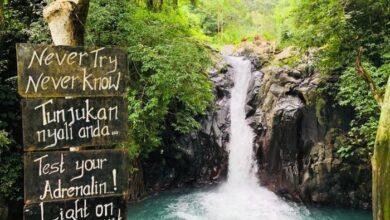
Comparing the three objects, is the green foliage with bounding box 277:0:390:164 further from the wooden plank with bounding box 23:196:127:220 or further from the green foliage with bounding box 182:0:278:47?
the green foliage with bounding box 182:0:278:47

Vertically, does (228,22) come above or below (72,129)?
above

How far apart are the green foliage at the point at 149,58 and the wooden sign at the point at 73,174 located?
21.2 ft

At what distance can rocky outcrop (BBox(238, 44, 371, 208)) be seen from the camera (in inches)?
513

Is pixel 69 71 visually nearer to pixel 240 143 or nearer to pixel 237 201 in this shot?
pixel 237 201

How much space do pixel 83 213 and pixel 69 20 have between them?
163 centimetres

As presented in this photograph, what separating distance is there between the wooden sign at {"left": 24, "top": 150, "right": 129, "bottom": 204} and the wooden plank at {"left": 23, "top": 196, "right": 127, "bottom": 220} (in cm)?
3

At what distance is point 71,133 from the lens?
272 centimetres

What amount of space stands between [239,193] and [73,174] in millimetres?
12186

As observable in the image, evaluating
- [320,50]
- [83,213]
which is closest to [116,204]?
[83,213]

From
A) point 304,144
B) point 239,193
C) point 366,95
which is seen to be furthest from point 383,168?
point 239,193

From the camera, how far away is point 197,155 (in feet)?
50.5

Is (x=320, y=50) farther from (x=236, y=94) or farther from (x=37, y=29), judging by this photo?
(x=37, y=29)

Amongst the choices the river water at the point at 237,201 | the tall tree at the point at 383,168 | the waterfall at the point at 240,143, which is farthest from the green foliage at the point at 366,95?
the waterfall at the point at 240,143

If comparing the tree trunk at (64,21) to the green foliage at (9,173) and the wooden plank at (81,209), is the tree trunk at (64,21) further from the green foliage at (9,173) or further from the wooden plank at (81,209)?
the green foliage at (9,173)
